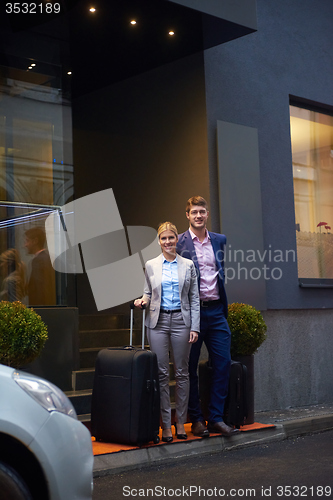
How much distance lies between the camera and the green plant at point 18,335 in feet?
18.4

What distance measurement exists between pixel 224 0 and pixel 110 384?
15.8 feet

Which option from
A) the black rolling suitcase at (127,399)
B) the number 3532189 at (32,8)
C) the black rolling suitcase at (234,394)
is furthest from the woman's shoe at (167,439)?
the number 3532189 at (32,8)


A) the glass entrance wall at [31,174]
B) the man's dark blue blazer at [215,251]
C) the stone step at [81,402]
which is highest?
the glass entrance wall at [31,174]

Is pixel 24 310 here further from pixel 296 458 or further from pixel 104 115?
pixel 104 115

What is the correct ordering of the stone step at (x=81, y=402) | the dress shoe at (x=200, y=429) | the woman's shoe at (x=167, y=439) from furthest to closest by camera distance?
the stone step at (x=81, y=402) → the dress shoe at (x=200, y=429) → the woman's shoe at (x=167, y=439)

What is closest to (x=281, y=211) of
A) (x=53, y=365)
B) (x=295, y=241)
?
(x=295, y=241)

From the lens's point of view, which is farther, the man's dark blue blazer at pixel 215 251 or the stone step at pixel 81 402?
the stone step at pixel 81 402

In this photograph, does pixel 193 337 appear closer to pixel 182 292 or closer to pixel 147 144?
pixel 182 292

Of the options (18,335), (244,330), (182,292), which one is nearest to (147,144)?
(244,330)

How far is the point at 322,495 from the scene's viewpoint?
4387 millimetres

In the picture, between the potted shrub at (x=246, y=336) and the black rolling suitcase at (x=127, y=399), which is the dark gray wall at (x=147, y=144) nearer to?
the potted shrub at (x=246, y=336)

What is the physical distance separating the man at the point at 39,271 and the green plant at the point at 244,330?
221 centimetres

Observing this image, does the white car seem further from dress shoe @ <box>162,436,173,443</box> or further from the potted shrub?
the potted shrub

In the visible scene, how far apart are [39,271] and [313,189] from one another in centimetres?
487
